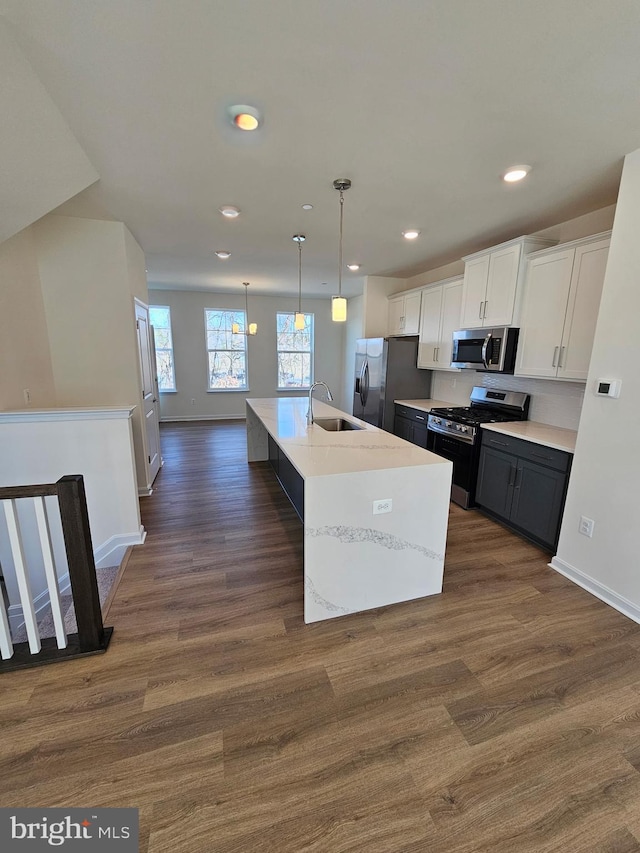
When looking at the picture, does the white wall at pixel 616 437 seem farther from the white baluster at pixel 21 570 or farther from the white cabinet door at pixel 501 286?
the white baluster at pixel 21 570

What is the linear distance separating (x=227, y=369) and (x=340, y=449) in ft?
19.8

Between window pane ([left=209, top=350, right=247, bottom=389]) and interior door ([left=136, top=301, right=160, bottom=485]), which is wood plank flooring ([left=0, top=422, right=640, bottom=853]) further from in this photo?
window pane ([left=209, top=350, right=247, bottom=389])

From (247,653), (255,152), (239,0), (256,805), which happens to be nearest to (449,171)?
(255,152)

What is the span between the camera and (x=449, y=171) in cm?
229

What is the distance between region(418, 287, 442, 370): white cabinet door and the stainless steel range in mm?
845

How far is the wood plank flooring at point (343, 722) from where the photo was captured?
118cm

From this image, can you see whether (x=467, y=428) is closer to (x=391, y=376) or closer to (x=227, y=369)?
(x=391, y=376)

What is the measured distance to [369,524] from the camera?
2062 mm

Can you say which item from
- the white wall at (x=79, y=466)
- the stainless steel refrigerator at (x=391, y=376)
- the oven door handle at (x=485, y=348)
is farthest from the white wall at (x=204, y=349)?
the oven door handle at (x=485, y=348)

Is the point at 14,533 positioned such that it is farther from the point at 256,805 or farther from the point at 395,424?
the point at 395,424

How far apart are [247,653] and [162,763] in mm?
559

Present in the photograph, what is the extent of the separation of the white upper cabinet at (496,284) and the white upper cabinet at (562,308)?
0.09m

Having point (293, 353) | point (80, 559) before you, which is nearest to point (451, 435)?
point (80, 559)

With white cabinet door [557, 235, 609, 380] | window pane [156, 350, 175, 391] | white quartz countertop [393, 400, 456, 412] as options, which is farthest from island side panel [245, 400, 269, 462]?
A: white cabinet door [557, 235, 609, 380]
